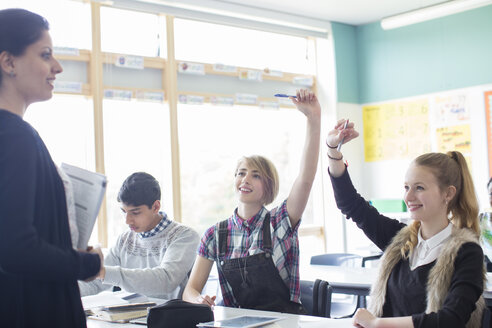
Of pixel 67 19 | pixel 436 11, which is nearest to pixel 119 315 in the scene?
pixel 67 19

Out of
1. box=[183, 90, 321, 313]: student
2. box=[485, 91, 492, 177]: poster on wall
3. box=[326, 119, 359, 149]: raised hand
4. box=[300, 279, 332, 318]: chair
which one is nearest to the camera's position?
box=[326, 119, 359, 149]: raised hand

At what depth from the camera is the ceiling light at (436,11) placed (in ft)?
15.1

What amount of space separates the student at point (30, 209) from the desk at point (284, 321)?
903mm

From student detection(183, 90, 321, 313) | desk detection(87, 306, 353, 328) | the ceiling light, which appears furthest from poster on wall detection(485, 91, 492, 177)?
desk detection(87, 306, 353, 328)

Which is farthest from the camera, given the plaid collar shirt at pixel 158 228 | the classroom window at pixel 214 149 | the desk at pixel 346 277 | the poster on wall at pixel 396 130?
the poster on wall at pixel 396 130

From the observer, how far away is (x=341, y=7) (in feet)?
19.3

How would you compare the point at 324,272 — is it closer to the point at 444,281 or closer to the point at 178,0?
the point at 444,281

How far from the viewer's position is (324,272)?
12.2ft

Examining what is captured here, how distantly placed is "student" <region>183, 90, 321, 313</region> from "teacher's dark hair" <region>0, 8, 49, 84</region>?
126 cm

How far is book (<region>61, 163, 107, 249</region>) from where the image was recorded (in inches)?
54.2

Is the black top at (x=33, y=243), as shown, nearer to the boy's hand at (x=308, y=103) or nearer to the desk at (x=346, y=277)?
the boy's hand at (x=308, y=103)

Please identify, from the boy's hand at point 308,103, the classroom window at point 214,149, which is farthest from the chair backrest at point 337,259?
the boy's hand at point 308,103

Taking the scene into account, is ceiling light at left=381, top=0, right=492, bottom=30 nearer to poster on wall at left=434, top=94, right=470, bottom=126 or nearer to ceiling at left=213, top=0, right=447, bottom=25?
ceiling at left=213, top=0, right=447, bottom=25

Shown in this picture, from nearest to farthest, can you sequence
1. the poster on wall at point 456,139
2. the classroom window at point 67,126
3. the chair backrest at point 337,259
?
1. the chair backrest at point 337,259
2. the classroom window at point 67,126
3. the poster on wall at point 456,139
